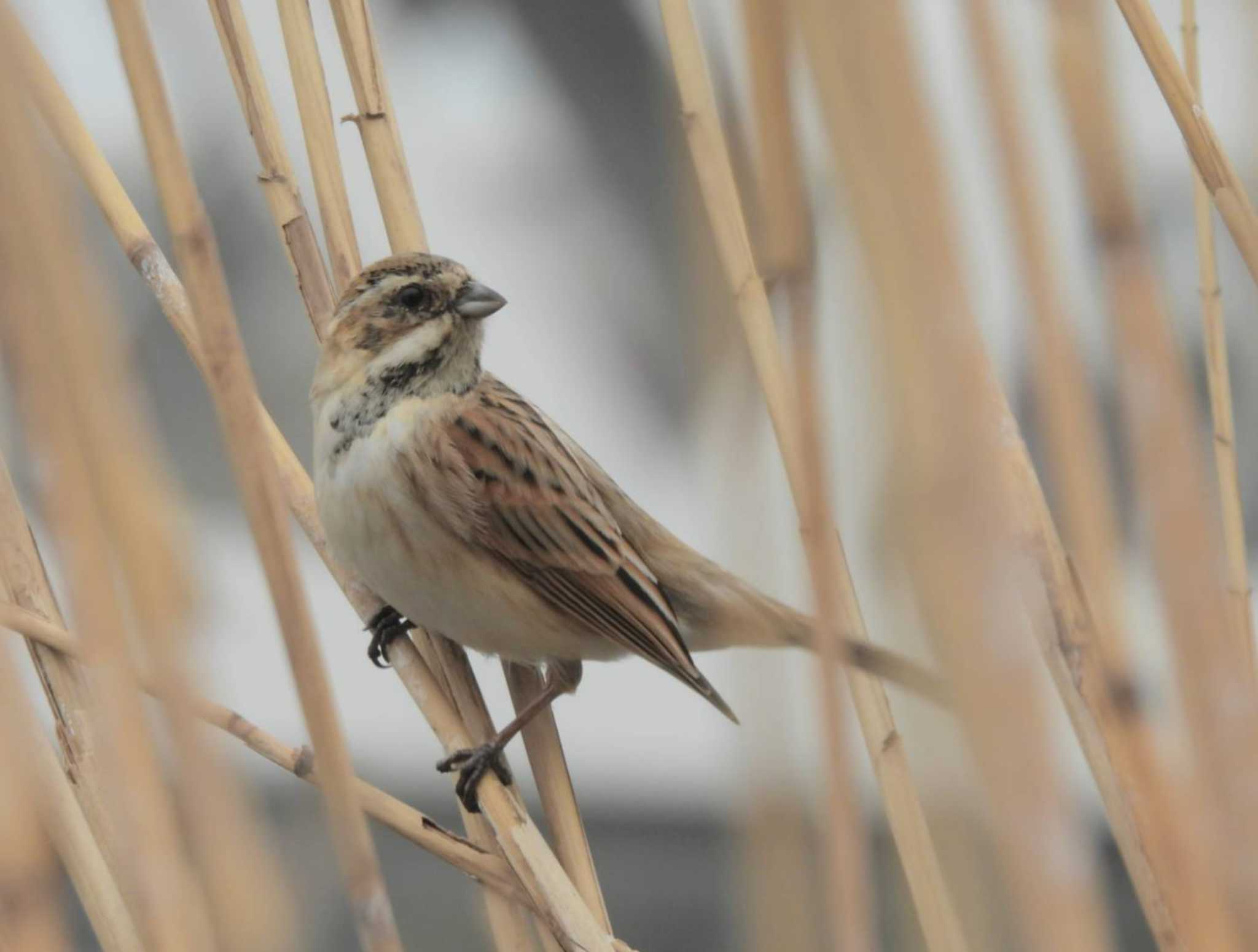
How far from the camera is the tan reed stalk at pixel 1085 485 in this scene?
115 centimetres

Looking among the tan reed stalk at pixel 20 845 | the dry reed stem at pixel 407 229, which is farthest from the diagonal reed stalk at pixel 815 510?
the tan reed stalk at pixel 20 845

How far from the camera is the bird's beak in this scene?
2.60m

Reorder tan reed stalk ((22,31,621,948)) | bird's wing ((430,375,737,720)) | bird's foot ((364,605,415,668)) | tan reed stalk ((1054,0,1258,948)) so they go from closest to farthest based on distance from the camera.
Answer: tan reed stalk ((1054,0,1258,948)) → tan reed stalk ((22,31,621,948)) → bird's foot ((364,605,415,668)) → bird's wing ((430,375,737,720))

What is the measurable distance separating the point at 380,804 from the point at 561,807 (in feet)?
0.93

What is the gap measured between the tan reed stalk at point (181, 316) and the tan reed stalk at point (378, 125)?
32 cm

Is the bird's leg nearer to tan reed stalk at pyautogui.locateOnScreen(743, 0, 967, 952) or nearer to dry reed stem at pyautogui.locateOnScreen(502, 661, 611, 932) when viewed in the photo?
dry reed stem at pyautogui.locateOnScreen(502, 661, 611, 932)

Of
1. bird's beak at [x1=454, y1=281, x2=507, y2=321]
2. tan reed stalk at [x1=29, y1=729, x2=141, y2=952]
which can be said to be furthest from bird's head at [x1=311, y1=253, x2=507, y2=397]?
Answer: tan reed stalk at [x1=29, y1=729, x2=141, y2=952]

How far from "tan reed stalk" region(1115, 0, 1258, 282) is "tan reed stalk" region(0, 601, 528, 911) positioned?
3.58 ft

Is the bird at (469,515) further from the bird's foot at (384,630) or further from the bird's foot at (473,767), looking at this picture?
the bird's foot at (473,767)

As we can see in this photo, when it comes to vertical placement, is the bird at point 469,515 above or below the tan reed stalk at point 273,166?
below

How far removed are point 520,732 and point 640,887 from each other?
2122 millimetres

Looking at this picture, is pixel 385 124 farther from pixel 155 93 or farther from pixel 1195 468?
pixel 1195 468

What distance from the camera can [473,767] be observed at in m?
1.91

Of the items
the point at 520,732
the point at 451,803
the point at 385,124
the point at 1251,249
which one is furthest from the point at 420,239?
the point at 451,803
